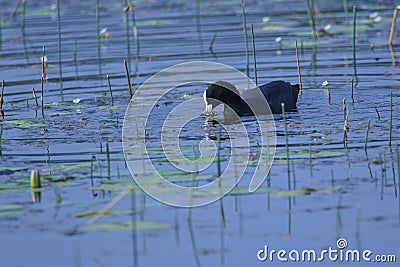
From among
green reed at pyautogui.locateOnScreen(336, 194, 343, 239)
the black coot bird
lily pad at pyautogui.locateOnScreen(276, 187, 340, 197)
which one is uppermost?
the black coot bird

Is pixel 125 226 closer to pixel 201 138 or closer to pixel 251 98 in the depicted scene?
pixel 201 138

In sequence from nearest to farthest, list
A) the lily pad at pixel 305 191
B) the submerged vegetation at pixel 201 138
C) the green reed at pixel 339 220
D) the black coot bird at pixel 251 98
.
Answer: the green reed at pixel 339 220
the submerged vegetation at pixel 201 138
the lily pad at pixel 305 191
the black coot bird at pixel 251 98

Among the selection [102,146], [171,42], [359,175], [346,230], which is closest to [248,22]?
[171,42]

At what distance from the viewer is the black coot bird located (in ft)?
28.2

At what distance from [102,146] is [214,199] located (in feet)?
5.90

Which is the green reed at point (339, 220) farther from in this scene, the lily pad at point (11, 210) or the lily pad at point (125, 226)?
the lily pad at point (11, 210)

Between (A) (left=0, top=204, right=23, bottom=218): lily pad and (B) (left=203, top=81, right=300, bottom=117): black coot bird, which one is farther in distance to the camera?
(B) (left=203, top=81, right=300, bottom=117): black coot bird

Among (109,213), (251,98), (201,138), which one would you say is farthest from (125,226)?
(251,98)

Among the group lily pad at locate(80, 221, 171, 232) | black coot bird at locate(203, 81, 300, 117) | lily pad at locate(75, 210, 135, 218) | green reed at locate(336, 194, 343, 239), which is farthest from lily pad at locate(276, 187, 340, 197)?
black coot bird at locate(203, 81, 300, 117)

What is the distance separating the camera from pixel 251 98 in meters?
8.66

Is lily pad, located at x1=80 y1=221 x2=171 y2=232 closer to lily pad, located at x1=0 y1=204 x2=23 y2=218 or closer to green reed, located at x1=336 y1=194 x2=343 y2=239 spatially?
lily pad, located at x1=0 y1=204 x2=23 y2=218

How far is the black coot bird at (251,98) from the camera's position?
859cm

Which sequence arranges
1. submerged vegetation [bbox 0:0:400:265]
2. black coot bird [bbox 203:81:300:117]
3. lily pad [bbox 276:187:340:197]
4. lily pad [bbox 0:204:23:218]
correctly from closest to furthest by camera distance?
submerged vegetation [bbox 0:0:400:265], lily pad [bbox 0:204:23:218], lily pad [bbox 276:187:340:197], black coot bird [bbox 203:81:300:117]

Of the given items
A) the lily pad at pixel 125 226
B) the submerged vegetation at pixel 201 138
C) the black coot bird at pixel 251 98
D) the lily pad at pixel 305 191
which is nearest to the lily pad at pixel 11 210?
the submerged vegetation at pixel 201 138
